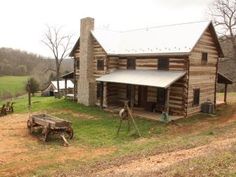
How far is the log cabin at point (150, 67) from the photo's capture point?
2564 cm

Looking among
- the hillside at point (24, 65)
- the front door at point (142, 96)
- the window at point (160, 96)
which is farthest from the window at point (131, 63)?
the hillside at point (24, 65)

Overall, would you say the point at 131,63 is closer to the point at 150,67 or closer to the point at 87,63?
the point at 150,67

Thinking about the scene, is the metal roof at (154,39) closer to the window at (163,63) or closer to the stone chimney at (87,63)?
the window at (163,63)

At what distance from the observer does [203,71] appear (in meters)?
27.4

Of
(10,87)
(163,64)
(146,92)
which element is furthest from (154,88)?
(10,87)

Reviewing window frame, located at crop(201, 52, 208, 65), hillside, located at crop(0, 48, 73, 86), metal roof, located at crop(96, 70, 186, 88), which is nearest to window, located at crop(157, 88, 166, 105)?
metal roof, located at crop(96, 70, 186, 88)

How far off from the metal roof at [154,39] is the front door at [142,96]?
125 inches

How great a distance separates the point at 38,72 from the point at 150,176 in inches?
3688

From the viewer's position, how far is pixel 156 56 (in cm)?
2727

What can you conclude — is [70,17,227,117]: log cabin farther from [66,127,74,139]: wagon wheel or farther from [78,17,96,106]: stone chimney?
[66,127,74,139]: wagon wheel

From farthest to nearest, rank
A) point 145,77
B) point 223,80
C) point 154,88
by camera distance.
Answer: point 223,80 → point 154,88 → point 145,77

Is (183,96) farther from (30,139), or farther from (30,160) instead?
(30,160)

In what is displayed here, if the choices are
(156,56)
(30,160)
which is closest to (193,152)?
(30,160)

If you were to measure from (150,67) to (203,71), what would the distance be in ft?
14.4
